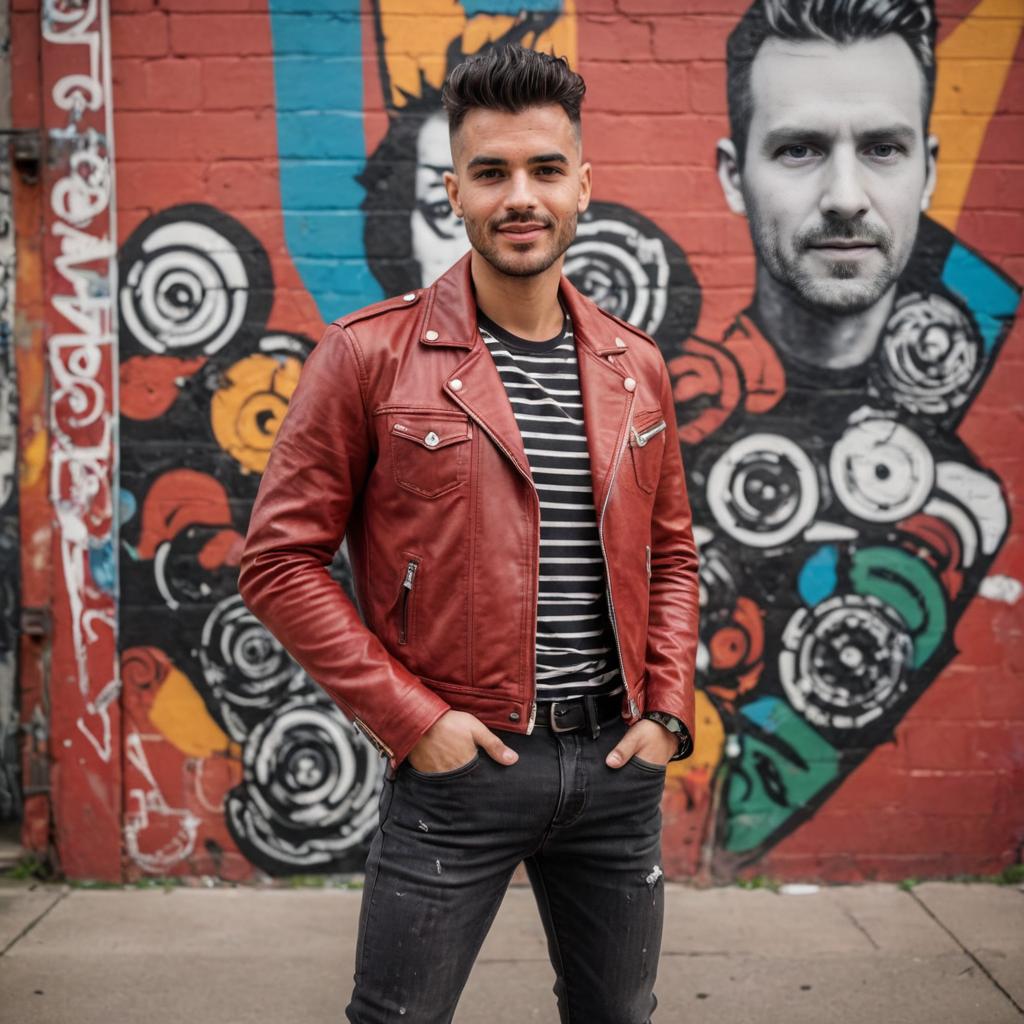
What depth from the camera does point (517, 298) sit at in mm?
2357

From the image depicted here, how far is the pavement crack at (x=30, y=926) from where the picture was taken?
373 centimetres

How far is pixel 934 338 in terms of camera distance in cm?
427

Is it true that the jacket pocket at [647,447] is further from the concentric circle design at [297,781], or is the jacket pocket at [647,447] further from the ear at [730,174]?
the concentric circle design at [297,781]

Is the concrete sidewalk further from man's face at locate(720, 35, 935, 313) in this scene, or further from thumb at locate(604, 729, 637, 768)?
man's face at locate(720, 35, 935, 313)

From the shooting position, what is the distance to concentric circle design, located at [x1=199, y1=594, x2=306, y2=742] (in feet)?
13.9

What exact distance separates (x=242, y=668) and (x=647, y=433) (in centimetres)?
234

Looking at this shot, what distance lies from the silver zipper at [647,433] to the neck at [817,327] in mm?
1923

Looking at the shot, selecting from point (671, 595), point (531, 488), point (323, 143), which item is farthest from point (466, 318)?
point (323, 143)

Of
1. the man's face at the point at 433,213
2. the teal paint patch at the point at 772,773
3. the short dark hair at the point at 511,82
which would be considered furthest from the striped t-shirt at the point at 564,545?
the teal paint patch at the point at 772,773

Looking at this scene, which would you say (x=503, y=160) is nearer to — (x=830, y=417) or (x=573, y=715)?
(x=573, y=715)

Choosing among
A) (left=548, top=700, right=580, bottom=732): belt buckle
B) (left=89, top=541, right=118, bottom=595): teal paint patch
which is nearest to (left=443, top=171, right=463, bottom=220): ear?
(left=548, top=700, right=580, bottom=732): belt buckle

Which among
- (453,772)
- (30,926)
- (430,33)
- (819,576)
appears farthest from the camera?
(819,576)

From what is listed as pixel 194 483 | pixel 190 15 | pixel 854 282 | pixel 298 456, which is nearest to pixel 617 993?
pixel 298 456

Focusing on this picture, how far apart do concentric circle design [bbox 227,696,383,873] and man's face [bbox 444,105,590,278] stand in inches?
95.6
